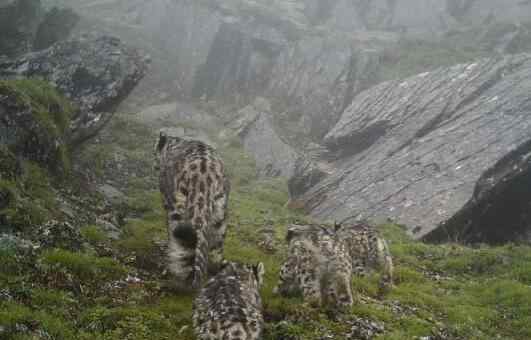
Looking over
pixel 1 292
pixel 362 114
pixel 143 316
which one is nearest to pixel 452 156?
pixel 362 114

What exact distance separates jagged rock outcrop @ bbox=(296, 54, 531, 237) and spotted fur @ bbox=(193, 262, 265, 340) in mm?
17836

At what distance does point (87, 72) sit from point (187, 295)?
20324 millimetres

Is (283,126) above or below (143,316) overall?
above

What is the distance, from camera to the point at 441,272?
21.4 meters

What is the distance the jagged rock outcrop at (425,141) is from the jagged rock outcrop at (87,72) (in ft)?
45.6

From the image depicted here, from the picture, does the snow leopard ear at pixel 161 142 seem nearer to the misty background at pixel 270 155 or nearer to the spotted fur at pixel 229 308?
the misty background at pixel 270 155

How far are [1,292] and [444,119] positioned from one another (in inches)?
1279

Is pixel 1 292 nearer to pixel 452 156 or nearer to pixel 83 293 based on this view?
pixel 83 293

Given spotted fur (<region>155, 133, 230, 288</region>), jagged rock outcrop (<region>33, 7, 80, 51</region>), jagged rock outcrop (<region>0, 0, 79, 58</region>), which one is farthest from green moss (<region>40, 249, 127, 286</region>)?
jagged rock outcrop (<region>33, 7, 80, 51</region>)

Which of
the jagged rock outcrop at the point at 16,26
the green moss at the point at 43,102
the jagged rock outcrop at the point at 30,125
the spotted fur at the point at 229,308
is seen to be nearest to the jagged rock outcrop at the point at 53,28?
the jagged rock outcrop at the point at 16,26

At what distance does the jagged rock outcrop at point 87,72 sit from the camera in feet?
89.9

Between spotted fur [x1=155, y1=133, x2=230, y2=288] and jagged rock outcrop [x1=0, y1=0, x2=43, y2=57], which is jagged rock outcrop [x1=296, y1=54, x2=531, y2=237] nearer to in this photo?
spotted fur [x1=155, y1=133, x2=230, y2=288]

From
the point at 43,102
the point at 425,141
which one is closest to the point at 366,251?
the point at 43,102

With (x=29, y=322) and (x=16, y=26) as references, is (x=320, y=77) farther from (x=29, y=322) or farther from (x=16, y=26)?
(x=29, y=322)
